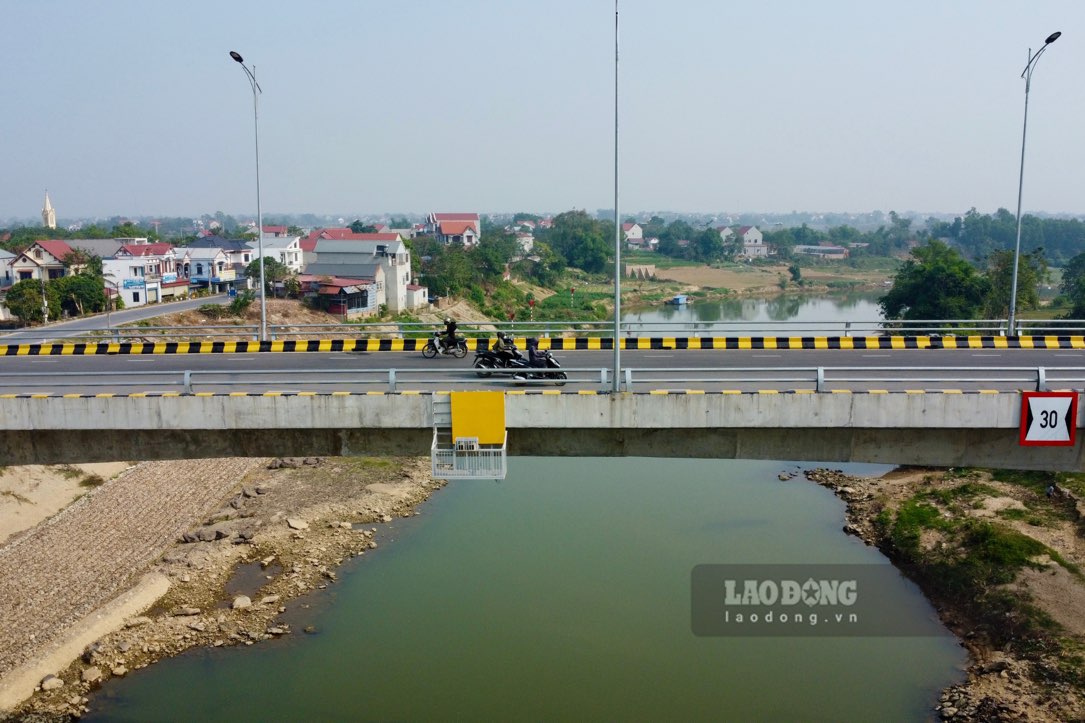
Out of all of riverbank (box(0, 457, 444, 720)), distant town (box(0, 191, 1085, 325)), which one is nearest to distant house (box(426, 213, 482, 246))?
distant town (box(0, 191, 1085, 325))

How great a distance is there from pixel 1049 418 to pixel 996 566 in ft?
31.7

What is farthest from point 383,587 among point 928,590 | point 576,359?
point 928,590

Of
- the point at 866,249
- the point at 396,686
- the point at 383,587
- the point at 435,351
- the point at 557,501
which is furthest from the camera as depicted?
the point at 866,249

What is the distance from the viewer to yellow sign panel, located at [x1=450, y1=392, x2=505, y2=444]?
476 inches

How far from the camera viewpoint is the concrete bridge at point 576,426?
12.1 m

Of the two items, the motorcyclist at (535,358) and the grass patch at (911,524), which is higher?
the motorcyclist at (535,358)

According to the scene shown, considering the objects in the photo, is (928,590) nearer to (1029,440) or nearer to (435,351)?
(1029,440)

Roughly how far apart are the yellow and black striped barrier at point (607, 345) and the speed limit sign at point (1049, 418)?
24.3 ft

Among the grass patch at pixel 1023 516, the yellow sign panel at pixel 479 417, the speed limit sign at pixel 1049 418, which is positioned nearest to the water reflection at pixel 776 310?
the grass patch at pixel 1023 516

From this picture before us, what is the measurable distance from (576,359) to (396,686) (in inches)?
295

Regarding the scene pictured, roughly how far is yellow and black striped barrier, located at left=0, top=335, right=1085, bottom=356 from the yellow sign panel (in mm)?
7191

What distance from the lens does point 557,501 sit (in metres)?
25.6

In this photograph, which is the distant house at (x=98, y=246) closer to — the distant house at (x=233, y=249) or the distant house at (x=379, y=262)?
the distant house at (x=233, y=249)

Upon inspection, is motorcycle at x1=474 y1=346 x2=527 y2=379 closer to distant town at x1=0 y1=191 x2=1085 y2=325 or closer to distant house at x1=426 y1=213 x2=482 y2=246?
distant town at x1=0 y1=191 x2=1085 y2=325
